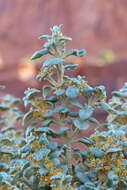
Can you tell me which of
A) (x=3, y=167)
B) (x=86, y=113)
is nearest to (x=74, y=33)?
(x=3, y=167)

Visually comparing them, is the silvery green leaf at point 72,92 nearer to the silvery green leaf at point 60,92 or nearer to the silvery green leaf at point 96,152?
the silvery green leaf at point 60,92

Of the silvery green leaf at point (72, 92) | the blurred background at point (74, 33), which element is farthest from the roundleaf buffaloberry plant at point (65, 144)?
the blurred background at point (74, 33)

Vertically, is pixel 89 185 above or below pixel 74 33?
below

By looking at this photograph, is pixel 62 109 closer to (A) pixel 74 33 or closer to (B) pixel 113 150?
(B) pixel 113 150

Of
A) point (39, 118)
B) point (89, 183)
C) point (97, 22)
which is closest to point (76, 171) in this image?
point (89, 183)

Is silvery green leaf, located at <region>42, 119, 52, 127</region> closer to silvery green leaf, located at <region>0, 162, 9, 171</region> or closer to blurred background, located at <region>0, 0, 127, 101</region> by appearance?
silvery green leaf, located at <region>0, 162, 9, 171</region>

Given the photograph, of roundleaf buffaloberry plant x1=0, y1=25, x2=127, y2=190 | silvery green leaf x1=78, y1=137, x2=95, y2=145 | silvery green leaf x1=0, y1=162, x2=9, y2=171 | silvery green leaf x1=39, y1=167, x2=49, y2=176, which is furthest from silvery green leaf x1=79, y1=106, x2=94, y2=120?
silvery green leaf x1=0, y1=162, x2=9, y2=171

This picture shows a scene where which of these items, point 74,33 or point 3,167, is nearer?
point 3,167
